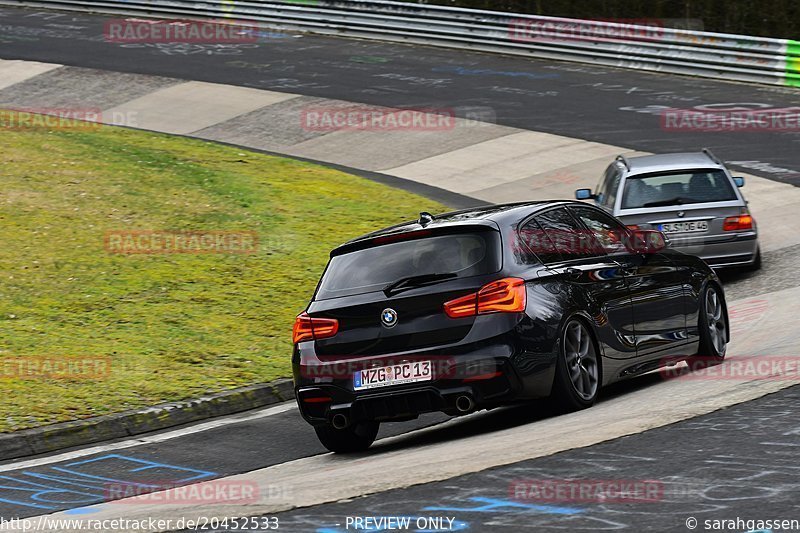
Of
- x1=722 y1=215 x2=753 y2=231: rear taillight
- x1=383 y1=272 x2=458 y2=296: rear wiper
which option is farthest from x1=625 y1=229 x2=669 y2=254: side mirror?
x1=722 y1=215 x2=753 y2=231: rear taillight

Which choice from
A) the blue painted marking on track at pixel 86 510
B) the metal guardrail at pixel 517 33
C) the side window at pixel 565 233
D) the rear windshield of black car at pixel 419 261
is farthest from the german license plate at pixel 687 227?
the metal guardrail at pixel 517 33

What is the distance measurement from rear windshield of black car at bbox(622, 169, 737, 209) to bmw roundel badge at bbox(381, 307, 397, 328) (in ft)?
24.8

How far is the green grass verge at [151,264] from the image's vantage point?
11.5 metres

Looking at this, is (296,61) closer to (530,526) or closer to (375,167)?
(375,167)

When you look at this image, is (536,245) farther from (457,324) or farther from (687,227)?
(687,227)

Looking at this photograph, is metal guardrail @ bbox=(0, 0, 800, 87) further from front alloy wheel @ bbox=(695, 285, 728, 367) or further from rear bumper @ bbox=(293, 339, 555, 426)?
rear bumper @ bbox=(293, 339, 555, 426)

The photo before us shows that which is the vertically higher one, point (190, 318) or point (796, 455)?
point (796, 455)

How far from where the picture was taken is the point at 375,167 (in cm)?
2433

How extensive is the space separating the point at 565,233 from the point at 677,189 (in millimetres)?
6599

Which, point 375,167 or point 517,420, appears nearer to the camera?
point 517,420

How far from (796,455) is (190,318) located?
7.89 meters

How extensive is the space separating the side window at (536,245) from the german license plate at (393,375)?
104cm

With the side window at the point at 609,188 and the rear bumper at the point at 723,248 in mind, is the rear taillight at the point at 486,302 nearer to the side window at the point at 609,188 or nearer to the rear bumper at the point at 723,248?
the rear bumper at the point at 723,248

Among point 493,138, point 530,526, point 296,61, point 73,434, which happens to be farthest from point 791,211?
point 296,61
